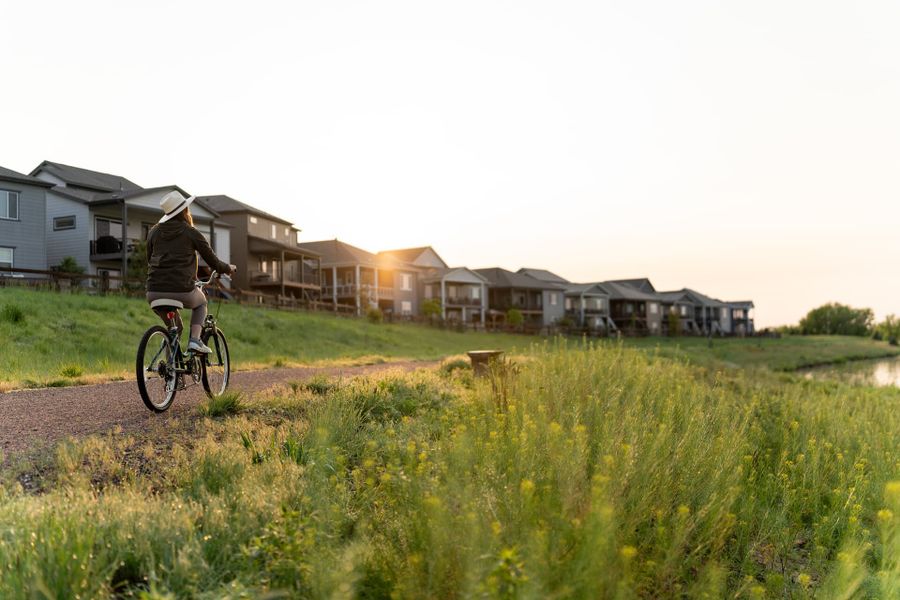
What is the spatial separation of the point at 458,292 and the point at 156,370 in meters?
57.0

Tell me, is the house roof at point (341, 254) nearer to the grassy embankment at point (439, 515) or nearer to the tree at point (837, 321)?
the grassy embankment at point (439, 515)

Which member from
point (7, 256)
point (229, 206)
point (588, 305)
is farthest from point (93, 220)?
point (588, 305)

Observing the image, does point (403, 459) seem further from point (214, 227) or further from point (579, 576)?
point (214, 227)

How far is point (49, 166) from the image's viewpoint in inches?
1421

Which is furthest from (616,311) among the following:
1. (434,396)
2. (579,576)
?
(579,576)

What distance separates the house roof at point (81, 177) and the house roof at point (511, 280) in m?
37.1

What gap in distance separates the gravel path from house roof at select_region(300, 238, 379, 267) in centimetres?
4324

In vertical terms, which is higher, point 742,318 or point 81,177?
point 81,177

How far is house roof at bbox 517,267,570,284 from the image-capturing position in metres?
75.7

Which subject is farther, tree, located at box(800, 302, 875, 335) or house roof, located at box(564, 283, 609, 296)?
tree, located at box(800, 302, 875, 335)

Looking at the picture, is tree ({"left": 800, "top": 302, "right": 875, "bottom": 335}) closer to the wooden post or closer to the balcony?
the balcony

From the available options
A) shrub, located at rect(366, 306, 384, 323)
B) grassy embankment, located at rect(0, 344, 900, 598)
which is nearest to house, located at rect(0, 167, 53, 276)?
shrub, located at rect(366, 306, 384, 323)

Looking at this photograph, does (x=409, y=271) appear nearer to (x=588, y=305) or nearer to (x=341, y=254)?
(x=341, y=254)

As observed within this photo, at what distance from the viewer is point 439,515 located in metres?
2.96
